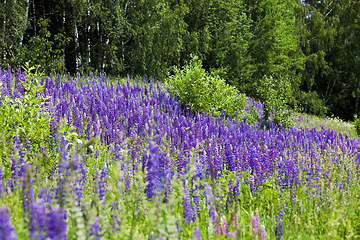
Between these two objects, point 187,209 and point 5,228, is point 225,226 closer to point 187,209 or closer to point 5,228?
point 187,209

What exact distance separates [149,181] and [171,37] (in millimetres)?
15153

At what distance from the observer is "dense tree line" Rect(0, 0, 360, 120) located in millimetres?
12969

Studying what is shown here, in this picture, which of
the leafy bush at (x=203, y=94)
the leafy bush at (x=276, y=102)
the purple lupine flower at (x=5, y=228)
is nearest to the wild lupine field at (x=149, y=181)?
the purple lupine flower at (x=5, y=228)

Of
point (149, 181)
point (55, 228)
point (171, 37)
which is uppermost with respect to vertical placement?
point (171, 37)

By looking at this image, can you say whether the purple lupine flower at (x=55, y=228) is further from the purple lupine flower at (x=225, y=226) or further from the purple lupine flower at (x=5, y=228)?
the purple lupine flower at (x=225, y=226)

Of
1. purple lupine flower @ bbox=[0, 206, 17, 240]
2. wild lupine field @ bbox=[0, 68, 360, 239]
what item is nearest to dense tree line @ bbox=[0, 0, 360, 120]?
wild lupine field @ bbox=[0, 68, 360, 239]

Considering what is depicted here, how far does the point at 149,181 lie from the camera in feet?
9.28

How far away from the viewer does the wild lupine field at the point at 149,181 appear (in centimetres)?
199

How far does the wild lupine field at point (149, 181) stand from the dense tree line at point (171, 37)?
549 cm

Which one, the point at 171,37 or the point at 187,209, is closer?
the point at 187,209

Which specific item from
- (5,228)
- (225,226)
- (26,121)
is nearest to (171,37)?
(26,121)

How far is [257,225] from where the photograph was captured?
2.52 m

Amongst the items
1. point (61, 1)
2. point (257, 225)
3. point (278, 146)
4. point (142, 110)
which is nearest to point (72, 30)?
point (61, 1)

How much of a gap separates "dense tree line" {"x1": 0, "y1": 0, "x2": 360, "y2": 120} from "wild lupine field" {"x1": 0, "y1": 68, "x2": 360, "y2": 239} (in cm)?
549
